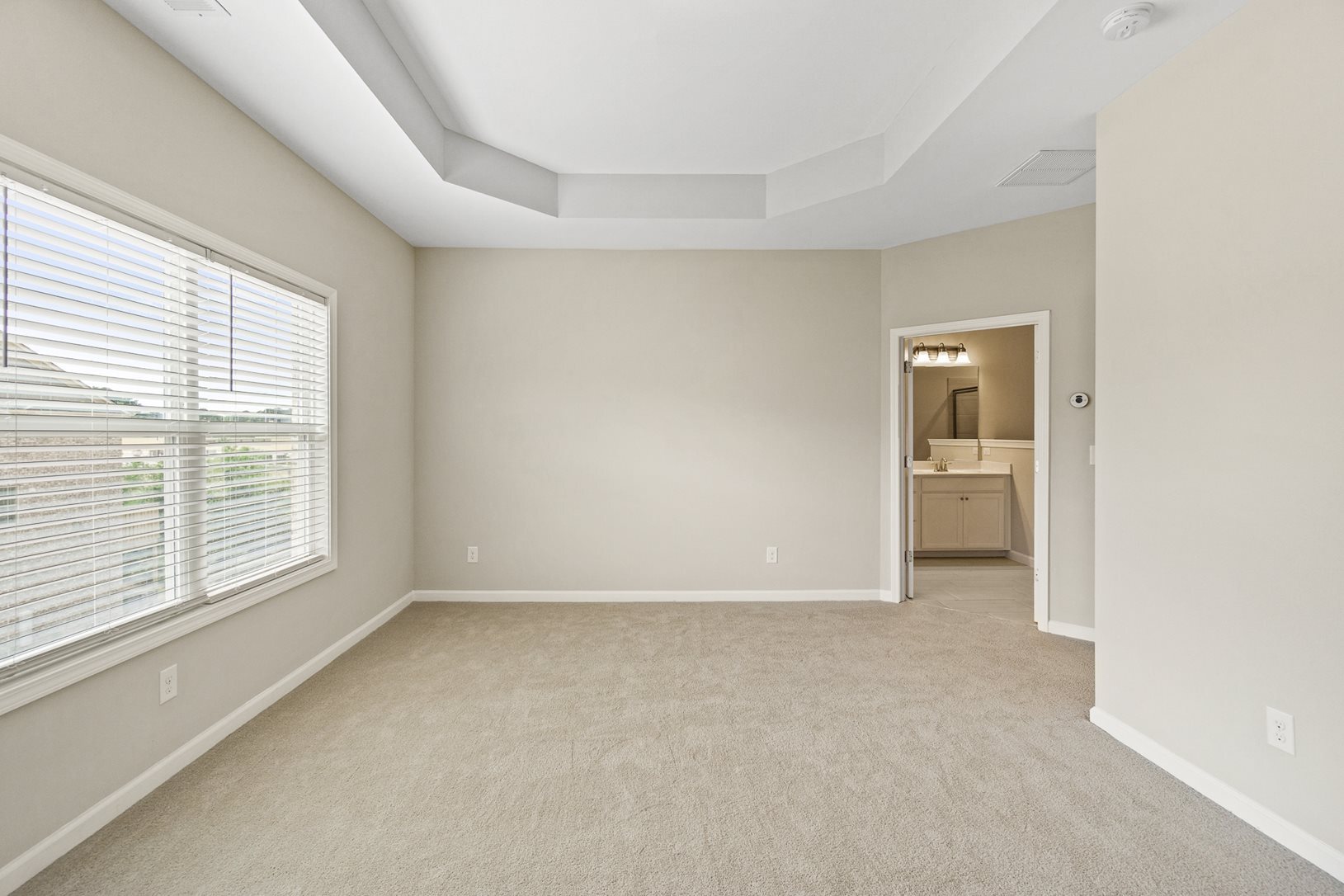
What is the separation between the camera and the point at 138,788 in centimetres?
204

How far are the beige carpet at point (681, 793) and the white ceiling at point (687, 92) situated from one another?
2.65 metres

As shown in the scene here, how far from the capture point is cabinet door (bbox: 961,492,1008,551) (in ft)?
19.3

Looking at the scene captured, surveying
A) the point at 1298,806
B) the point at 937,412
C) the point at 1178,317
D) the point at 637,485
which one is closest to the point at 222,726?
the point at 637,485

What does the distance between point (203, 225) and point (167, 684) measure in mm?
1773

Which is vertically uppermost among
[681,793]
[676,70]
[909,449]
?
[676,70]

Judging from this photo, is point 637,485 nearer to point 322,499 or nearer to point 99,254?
point 322,499

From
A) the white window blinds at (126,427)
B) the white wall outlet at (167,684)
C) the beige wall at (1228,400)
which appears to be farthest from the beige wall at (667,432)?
the white wall outlet at (167,684)

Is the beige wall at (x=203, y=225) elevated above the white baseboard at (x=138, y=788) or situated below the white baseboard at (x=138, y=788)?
above

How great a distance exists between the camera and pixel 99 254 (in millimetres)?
1928

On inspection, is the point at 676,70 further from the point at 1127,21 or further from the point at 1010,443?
the point at 1010,443

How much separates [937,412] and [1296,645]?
5.45 meters

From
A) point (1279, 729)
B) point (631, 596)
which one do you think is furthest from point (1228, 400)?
point (631, 596)

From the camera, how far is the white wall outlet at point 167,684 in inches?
84.7

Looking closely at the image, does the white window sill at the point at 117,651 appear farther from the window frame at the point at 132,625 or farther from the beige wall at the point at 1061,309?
the beige wall at the point at 1061,309
